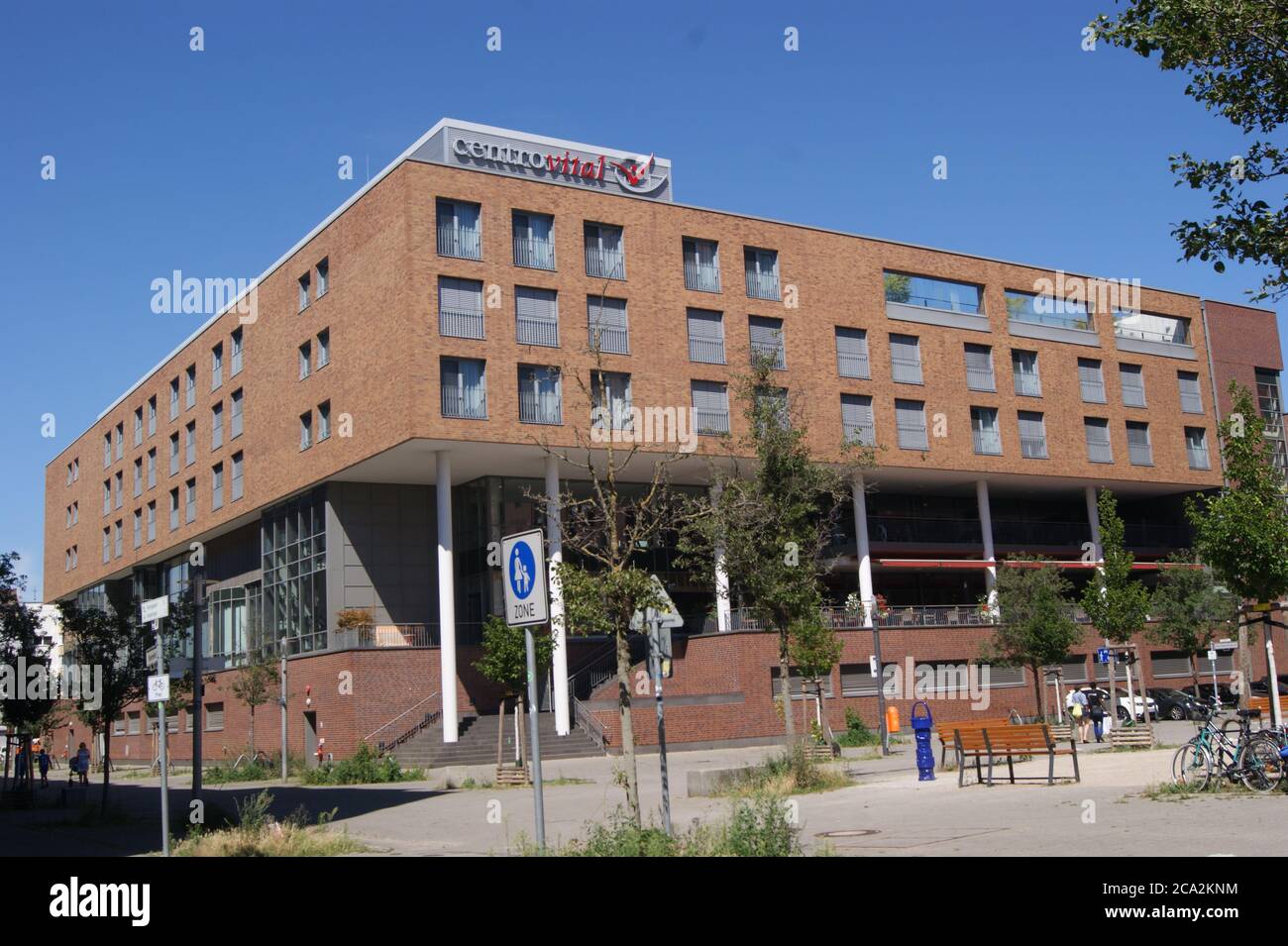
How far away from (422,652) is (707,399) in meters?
12.9

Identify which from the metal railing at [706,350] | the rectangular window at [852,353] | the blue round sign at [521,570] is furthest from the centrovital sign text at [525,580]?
the rectangular window at [852,353]

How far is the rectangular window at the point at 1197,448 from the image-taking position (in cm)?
5672

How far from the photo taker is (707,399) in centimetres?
4384

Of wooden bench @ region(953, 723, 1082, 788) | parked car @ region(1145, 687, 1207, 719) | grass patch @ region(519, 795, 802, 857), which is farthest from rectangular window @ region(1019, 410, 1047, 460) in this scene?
grass patch @ region(519, 795, 802, 857)

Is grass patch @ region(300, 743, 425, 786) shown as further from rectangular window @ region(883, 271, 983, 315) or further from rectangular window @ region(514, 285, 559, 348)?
rectangular window @ region(883, 271, 983, 315)

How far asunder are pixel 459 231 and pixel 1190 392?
35.3 meters

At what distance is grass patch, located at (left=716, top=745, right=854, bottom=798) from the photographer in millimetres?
20766

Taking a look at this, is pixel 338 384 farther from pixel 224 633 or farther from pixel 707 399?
pixel 224 633

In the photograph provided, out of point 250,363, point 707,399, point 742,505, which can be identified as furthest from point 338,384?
point 742,505

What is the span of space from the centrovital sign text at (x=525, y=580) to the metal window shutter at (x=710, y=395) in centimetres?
3256

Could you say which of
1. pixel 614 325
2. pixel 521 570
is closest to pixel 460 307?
pixel 614 325

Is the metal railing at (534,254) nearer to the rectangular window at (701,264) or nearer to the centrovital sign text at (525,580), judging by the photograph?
the rectangular window at (701,264)

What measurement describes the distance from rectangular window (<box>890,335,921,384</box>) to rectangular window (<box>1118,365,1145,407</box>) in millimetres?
11263
